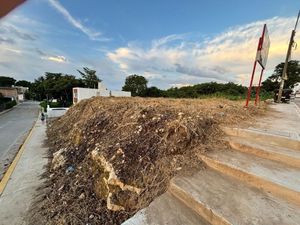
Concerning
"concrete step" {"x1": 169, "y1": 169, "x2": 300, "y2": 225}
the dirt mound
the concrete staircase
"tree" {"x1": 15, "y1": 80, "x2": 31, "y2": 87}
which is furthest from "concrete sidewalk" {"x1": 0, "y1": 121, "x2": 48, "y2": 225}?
"tree" {"x1": 15, "y1": 80, "x2": 31, "y2": 87}

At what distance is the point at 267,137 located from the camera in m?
2.73

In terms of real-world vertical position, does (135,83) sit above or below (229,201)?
above

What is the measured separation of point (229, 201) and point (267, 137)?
57.5 inches

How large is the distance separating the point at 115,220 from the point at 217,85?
29451 mm

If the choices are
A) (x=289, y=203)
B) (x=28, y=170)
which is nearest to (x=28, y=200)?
(x=28, y=170)

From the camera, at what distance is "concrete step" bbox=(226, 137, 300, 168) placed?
225cm

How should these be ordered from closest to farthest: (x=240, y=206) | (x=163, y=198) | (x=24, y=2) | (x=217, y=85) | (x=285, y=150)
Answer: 1. (x=24, y=2)
2. (x=240, y=206)
3. (x=163, y=198)
4. (x=285, y=150)
5. (x=217, y=85)

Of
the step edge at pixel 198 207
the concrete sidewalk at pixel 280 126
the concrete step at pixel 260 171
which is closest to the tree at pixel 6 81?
the concrete sidewalk at pixel 280 126

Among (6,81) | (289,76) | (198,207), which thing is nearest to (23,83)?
(6,81)

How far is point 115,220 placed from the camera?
7.46 feet

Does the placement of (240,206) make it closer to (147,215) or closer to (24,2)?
(147,215)

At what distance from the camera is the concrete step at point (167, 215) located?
5.69 feet

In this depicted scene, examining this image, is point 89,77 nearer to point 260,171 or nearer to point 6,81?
point 260,171

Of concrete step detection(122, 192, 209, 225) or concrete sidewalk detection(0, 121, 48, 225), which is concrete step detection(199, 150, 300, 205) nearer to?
concrete step detection(122, 192, 209, 225)
